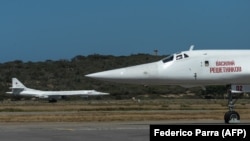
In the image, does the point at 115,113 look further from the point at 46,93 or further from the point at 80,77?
the point at 80,77

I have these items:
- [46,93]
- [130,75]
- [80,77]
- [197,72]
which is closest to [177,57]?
[197,72]

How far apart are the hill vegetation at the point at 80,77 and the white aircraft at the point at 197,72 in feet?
257

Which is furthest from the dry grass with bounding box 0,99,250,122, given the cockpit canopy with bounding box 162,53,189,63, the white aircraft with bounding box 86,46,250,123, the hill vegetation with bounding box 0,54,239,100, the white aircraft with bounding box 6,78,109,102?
the hill vegetation with bounding box 0,54,239,100

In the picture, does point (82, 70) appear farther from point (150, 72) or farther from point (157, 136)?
point (157, 136)

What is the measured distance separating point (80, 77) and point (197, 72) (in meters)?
115

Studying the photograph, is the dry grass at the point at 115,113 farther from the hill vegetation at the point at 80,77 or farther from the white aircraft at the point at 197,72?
the hill vegetation at the point at 80,77

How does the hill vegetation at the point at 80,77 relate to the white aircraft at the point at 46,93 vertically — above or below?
above

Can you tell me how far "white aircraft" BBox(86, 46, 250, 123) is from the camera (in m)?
20.2

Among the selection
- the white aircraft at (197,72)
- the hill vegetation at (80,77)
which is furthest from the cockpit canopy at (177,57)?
the hill vegetation at (80,77)

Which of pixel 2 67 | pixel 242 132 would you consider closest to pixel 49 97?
pixel 2 67

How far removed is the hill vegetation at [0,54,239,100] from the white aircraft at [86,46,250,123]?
7842 cm

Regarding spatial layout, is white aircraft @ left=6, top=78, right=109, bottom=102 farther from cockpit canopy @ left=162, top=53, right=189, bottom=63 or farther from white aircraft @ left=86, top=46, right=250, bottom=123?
white aircraft @ left=86, top=46, right=250, bottom=123

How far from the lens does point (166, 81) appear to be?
2047 cm

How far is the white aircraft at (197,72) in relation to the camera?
20172 mm
